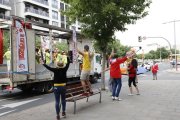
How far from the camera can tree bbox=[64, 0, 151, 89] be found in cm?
1323

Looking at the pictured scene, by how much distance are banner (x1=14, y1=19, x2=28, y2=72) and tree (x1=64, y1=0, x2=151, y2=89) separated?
2.64 metres

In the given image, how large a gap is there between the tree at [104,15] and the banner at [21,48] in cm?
264

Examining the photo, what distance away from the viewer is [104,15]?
1325 centimetres

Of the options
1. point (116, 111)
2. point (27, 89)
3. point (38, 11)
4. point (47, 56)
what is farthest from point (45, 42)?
point (38, 11)

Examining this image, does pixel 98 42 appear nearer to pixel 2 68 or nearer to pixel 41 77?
pixel 41 77

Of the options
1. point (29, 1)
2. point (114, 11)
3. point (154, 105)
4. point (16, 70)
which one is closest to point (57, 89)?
point (154, 105)

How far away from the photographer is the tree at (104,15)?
1323cm

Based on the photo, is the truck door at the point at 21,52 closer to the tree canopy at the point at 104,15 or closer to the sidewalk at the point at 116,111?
the tree canopy at the point at 104,15

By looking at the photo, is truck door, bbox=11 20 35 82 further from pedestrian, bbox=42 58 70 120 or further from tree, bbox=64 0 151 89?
pedestrian, bbox=42 58 70 120

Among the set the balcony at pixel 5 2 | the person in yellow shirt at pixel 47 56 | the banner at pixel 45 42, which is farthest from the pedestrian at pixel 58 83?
the balcony at pixel 5 2

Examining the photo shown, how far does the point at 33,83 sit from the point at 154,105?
677 cm

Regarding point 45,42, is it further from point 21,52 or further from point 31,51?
point 21,52

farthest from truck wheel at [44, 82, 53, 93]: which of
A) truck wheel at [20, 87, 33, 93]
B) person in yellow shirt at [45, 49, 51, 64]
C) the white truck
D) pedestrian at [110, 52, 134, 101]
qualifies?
pedestrian at [110, 52, 134, 101]

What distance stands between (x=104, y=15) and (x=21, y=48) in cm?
397
